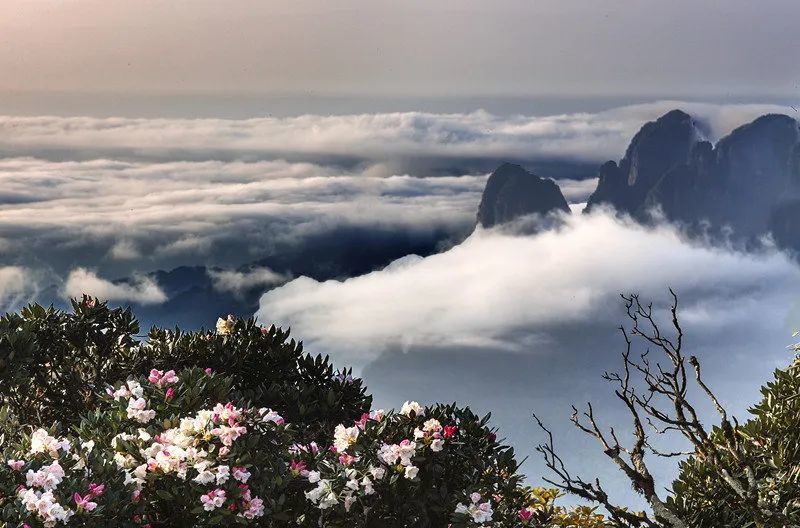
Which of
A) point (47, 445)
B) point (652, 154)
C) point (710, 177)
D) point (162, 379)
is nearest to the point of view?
point (47, 445)

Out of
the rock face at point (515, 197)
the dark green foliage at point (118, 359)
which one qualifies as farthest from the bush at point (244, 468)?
the rock face at point (515, 197)

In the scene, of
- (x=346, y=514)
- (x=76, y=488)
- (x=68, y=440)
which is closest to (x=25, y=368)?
(x=68, y=440)

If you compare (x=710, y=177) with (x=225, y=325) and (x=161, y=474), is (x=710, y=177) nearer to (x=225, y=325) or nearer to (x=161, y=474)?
(x=225, y=325)

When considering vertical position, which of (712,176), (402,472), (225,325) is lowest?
(712,176)

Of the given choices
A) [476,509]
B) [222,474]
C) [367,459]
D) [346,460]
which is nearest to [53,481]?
[222,474]

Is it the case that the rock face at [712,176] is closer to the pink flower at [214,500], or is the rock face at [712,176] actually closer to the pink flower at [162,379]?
the pink flower at [162,379]
